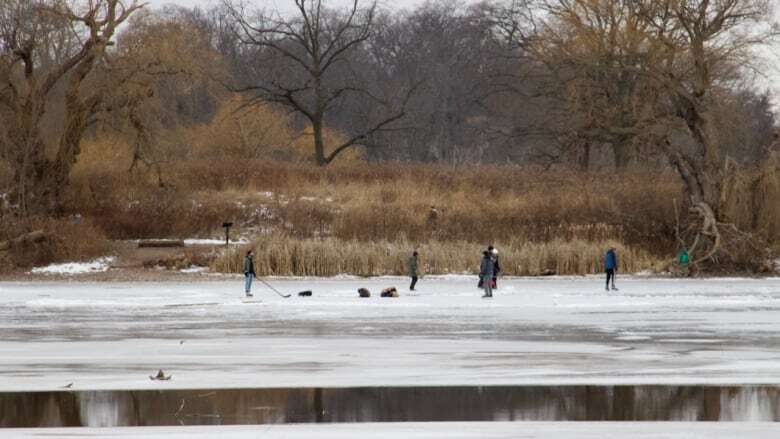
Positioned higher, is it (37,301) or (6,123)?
(6,123)

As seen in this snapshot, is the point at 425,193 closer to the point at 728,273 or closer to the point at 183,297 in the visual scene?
the point at 728,273

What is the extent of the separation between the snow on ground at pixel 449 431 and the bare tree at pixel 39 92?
110 feet

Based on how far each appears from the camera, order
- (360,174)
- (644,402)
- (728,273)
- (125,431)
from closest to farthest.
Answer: (125,431), (644,402), (728,273), (360,174)

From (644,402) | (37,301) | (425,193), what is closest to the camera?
(644,402)

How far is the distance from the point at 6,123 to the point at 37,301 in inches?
636

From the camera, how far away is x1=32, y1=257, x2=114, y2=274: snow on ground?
4228 cm

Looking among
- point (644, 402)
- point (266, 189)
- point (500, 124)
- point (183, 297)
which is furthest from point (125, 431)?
point (500, 124)

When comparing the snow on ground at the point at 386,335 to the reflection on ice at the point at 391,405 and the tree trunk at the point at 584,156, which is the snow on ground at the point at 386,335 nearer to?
the reflection on ice at the point at 391,405

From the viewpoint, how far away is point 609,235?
1790 inches

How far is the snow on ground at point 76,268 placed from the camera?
42.3m

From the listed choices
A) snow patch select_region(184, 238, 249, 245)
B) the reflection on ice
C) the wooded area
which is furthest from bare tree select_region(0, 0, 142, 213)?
the reflection on ice

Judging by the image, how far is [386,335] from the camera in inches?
928

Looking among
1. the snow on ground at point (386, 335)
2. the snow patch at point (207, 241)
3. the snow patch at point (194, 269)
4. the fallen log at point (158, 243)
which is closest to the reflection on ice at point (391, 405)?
the snow on ground at point (386, 335)

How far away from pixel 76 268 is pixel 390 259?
10.7 metres
